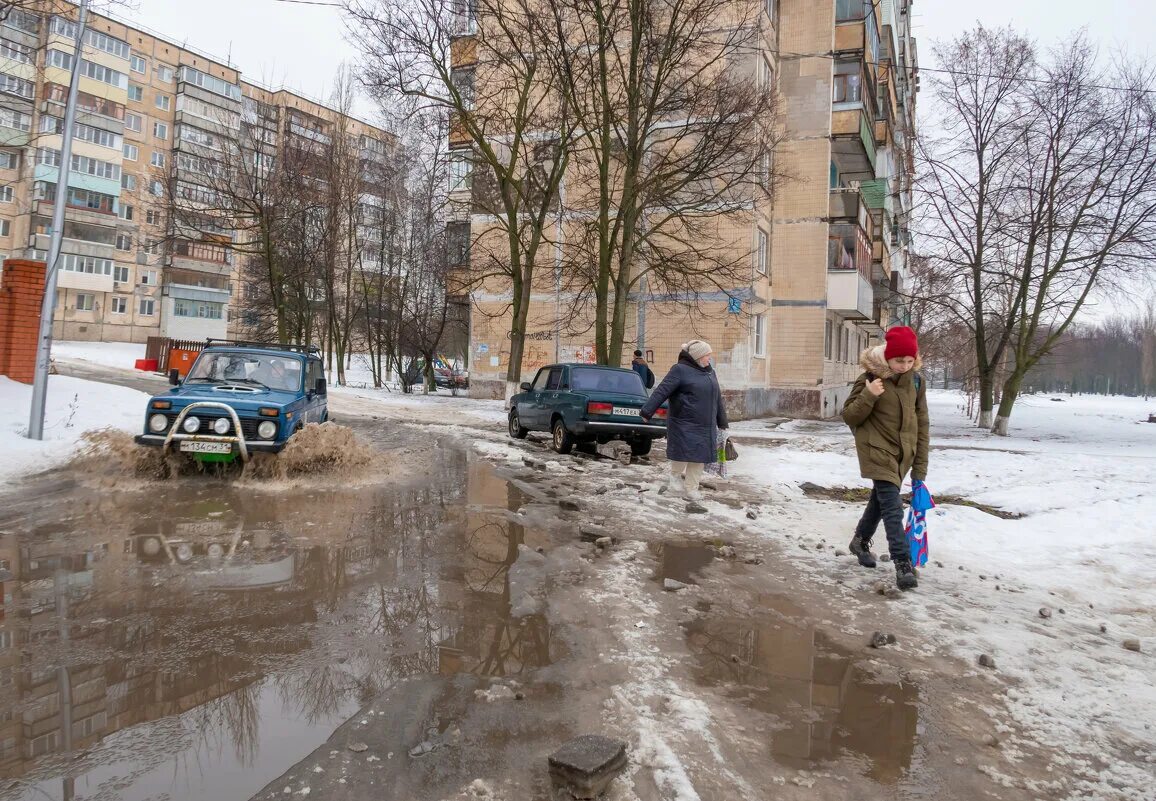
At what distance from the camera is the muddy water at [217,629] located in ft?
9.38

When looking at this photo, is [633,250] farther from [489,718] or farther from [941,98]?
[489,718]

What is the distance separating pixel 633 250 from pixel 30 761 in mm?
19234

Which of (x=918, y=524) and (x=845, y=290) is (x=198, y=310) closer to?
(x=845, y=290)

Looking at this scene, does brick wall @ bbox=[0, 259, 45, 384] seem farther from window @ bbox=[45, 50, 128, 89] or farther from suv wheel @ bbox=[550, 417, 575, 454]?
window @ bbox=[45, 50, 128, 89]

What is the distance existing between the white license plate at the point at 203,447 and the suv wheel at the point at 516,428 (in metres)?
7.73

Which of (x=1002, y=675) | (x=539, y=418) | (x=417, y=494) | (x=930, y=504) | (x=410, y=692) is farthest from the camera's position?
(x=539, y=418)

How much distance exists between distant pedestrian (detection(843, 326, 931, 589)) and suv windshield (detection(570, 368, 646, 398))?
7.85 meters

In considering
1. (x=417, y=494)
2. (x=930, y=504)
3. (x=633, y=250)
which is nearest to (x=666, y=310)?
(x=633, y=250)

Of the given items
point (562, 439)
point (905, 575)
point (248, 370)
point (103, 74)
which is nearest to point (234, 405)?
point (248, 370)

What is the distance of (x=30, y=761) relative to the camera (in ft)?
8.97

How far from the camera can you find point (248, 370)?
10.1 meters

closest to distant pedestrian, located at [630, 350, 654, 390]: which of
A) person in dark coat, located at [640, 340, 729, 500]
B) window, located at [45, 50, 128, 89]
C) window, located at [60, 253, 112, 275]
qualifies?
person in dark coat, located at [640, 340, 729, 500]

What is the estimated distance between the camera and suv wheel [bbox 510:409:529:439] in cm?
1591

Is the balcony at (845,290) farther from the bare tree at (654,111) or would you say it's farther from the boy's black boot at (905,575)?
the boy's black boot at (905,575)
